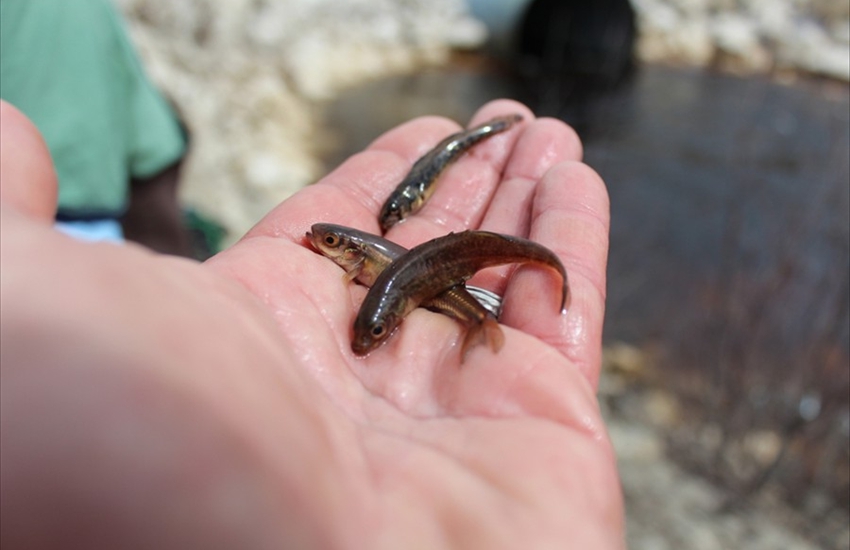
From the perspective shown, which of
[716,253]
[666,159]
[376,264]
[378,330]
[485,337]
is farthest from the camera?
[666,159]

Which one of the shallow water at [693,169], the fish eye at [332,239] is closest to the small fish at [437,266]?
the fish eye at [332,239]

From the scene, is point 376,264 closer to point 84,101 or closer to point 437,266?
point 437,266

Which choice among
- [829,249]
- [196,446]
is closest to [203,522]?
[196,446]

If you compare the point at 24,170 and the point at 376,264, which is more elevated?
the point at 24,170

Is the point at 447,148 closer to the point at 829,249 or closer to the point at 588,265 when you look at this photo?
the point at 588,265

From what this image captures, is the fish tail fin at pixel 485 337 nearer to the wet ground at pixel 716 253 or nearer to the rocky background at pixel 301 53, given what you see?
the wet ground at pixel 716 253

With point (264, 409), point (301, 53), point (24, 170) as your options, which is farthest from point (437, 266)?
point (301, 53)
